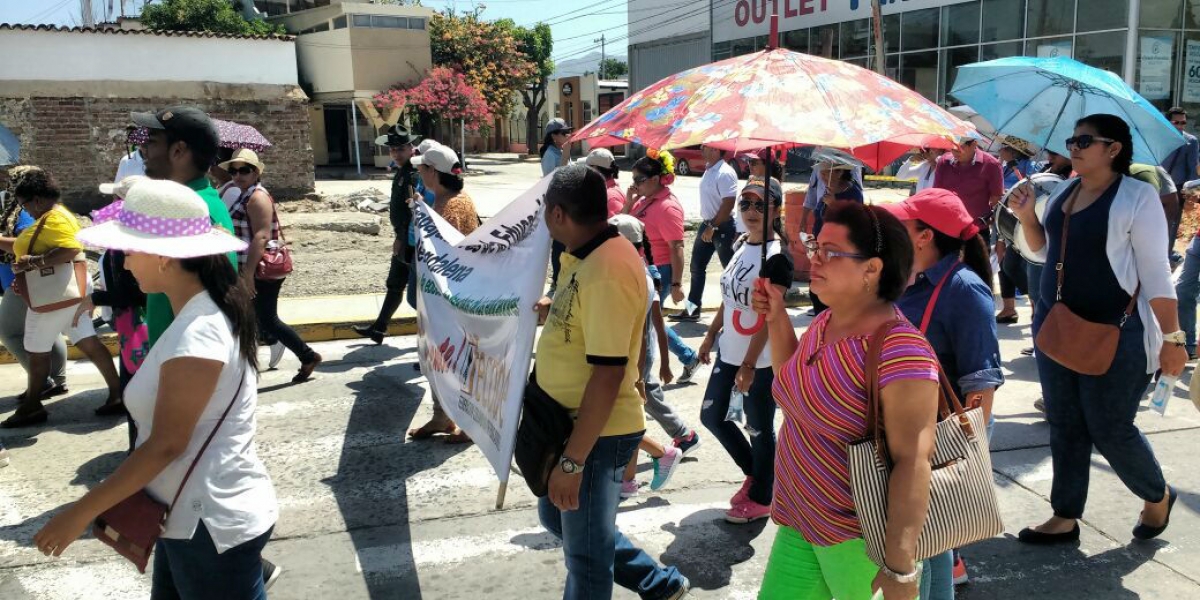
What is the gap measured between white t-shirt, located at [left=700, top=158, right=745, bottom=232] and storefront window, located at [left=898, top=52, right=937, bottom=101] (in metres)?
21.6

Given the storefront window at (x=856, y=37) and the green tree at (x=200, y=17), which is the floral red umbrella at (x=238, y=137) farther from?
the green tree at (x=200, y=17)

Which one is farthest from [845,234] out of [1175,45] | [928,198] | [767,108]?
[1175,45]

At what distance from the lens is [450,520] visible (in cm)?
458

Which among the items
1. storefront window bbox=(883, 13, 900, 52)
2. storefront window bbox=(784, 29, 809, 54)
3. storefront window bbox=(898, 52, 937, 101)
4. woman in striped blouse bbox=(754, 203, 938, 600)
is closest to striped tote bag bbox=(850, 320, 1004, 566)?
woman in striped blouse bbox=(754, 203, 938, 600)

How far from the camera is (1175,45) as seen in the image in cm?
2311

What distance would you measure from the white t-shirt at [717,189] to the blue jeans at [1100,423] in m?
4.68

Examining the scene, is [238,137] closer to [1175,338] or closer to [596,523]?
[596,523]

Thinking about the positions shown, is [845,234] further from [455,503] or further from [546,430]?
[455,503]

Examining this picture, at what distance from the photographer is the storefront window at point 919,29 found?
27.8m

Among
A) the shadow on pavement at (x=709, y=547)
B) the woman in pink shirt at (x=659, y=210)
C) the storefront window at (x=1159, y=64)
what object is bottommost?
the shadow on pavement at (x=709, y=547)

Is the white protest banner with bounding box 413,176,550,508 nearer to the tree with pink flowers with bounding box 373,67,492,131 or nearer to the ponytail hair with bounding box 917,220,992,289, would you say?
the ponytail hair with bounding box 917,220,992,289

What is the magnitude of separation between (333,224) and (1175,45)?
71.1ft

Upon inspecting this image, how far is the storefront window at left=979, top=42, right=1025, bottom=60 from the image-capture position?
997 inches

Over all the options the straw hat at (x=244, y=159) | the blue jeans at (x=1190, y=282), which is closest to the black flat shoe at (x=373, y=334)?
the straw hat at (x=244, y=159)
